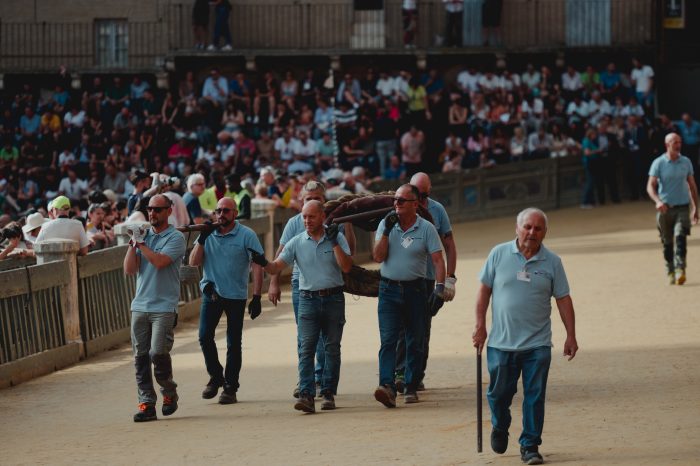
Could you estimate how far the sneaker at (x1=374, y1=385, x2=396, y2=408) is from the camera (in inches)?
500

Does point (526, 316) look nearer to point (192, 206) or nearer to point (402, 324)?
point (402, 324)

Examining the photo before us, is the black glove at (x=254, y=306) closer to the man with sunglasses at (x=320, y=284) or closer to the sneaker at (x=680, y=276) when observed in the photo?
the man with sunglasses at (x=320, y=284)

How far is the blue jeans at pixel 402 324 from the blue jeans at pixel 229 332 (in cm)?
140

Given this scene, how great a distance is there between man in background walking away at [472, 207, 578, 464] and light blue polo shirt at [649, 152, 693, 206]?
987cm

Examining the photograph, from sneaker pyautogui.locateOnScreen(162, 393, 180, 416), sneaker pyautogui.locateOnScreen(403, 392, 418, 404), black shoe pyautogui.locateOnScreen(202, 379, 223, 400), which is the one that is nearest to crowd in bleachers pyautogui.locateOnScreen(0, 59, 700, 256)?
black shoe pyautogui.locateOnScreen(202, 379, 223, 400)

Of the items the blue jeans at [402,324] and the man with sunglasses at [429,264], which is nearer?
the blue jeans at [402,324]

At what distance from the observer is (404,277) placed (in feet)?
42.6

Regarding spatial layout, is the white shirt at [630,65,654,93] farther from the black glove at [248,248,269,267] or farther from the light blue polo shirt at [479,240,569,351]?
the light blue polo shirt at [479,240,569,351]

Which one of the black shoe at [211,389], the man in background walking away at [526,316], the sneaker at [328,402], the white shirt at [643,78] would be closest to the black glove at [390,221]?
the sneaker at [328,402]

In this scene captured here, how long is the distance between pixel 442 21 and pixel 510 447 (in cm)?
2951

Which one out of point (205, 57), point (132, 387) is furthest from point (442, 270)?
point (205, 57)

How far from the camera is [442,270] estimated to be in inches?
504

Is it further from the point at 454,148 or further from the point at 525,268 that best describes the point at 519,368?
the point at 454,148

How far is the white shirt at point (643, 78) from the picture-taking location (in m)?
35.8
